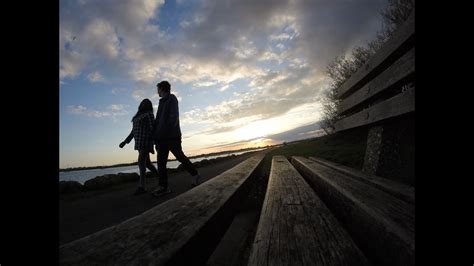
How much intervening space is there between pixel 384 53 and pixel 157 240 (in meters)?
2.17

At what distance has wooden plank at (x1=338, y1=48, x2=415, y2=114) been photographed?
5.67 feet

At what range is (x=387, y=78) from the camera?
2076 mm

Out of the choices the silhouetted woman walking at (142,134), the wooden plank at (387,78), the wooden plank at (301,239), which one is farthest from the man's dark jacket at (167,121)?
the wooden plank at (301,239)

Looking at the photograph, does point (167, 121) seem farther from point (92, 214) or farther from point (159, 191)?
point (92, 214)

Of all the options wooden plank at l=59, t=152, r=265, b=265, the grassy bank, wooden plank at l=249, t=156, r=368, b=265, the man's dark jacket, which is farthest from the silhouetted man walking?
wooden plank at l=249, t=156, r=368, b=265

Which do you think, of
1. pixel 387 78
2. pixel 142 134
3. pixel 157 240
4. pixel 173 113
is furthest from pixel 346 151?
pixel 157 240

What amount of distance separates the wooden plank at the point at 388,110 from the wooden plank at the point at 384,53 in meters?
0.35

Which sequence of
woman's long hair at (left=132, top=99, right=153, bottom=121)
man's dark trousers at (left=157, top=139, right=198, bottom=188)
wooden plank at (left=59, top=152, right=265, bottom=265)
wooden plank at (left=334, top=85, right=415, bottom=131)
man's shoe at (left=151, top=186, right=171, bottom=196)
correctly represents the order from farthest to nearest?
woman's long hair at (left=132, top=99, right=153, bottom=121) < man's shoe at (left=151, top=186, right=171, bottom=196) < man's dark trousers at (left=157, top=139, right=198, bottom=188) < wooden plank at (left=334, top=85, right=415, bottom=131) < wooden plank at (left=59, top=152, right=265, bottom=265)

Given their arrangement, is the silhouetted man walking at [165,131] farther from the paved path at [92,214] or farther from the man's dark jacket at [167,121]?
the paved path at [92,214]

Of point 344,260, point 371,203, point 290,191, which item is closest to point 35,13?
point 344,260

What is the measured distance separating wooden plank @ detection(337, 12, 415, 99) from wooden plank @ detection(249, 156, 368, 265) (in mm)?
1298

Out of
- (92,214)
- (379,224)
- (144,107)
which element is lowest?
(92,214)

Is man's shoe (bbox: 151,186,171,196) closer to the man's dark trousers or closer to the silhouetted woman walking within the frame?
the man's dark trousers

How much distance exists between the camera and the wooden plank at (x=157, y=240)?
0.72 meters
